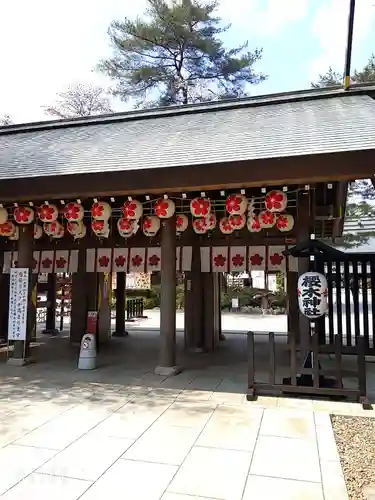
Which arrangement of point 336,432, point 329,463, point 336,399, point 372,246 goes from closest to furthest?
point 329,463
point 336,432
point 336,399
point 372,246

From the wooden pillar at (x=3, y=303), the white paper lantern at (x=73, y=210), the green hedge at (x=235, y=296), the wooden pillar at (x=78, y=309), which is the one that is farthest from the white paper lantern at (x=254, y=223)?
the green hedge at (x=235, y=296)

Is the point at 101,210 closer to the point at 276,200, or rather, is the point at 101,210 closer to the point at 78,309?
the point at 276,200

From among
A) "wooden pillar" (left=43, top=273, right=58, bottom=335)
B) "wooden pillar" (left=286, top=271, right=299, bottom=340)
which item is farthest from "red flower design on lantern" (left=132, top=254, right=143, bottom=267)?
"wooden pillar" (left=43, top=273, right=58, bottom=335)

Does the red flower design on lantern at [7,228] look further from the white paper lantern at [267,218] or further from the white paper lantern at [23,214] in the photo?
the white paper lantern at [267,218]

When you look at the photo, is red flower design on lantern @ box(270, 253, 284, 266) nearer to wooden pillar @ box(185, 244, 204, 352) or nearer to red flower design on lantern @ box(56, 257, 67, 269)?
wooden pillar @ box(185, 244, 204, 352)

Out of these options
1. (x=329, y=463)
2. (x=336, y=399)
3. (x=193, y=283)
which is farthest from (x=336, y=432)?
(x=193, y=283)

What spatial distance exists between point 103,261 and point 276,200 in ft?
17.3

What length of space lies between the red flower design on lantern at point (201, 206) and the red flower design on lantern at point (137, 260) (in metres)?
3.05

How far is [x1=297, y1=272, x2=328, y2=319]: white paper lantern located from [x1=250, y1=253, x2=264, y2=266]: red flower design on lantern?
2.93m

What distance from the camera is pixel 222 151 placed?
6.94 m

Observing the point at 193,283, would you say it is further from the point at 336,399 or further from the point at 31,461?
the point at 31,461

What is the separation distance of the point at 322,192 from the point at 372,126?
2022mm

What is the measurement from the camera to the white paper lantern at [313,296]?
20.7 ft

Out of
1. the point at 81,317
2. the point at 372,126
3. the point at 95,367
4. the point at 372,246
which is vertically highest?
the point at 372,126
